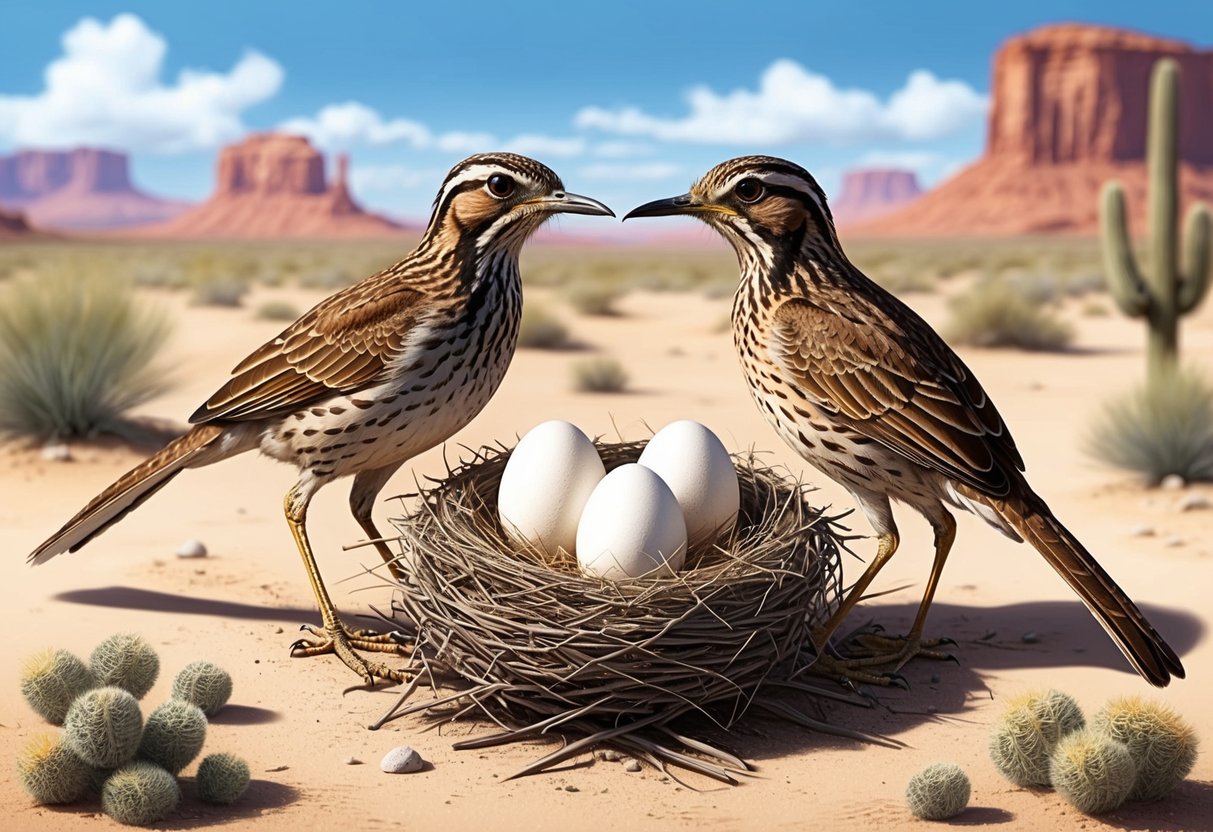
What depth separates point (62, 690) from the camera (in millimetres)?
5758

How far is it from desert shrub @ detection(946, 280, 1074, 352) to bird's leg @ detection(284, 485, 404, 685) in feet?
61.5

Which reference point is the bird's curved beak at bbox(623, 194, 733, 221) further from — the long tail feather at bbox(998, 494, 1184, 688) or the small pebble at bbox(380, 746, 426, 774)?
the small pebble at bbox(380, 746, 426, 774)

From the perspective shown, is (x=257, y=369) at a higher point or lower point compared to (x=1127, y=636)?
higher

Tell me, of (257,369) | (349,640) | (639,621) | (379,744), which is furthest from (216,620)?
(639,621)

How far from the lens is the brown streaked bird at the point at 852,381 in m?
6.05

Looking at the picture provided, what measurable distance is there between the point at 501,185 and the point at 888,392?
7.03ft

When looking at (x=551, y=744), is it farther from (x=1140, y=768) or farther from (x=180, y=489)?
(x=180, y=489)

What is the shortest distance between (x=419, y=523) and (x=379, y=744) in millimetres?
1115

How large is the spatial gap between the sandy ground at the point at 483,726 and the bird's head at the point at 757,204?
2.37 m

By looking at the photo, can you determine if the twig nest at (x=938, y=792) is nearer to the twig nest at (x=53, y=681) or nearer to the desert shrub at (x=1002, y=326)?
the twig nest at (x=53, y=681)

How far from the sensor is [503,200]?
253 inches

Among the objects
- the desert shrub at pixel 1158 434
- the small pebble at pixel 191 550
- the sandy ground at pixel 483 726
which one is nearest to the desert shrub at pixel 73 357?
the sandy ground at pixel 483 726

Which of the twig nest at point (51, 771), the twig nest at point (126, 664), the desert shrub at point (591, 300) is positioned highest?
the desert shrub at point (591, 300)

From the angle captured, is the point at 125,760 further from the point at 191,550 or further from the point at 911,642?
the point at 191,550
